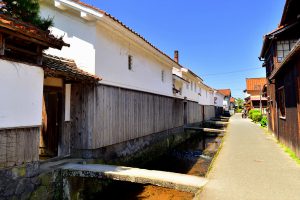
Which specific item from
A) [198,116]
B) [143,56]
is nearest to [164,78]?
[143,56]

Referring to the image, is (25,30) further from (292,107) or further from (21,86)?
(292,107)

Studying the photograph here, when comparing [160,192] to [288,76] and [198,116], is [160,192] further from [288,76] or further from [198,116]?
[198,116]

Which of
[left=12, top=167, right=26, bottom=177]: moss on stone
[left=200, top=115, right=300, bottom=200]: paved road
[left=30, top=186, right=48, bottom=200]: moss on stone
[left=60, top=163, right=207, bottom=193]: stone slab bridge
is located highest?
[left=12, top=167, right=26, bottom=177]: moss on stone

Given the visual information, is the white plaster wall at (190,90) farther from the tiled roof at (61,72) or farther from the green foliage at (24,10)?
the green foliage at (24,10)

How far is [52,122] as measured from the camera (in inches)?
372

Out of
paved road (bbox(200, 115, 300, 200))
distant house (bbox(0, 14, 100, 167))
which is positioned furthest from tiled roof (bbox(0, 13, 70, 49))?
paved road (bbox(200, 115, 300, 200))

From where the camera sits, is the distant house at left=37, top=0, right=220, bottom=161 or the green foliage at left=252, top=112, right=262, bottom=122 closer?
the distant house at left=37, top=0, right=220, bottom=161

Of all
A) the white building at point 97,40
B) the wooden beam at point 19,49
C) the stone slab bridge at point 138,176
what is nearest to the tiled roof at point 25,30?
the wooden beam at point 19,49

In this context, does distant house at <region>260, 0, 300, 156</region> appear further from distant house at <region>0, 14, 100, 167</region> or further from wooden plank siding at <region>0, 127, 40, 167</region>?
wooden plank siding at <region>0, 127, 40, 167</region>

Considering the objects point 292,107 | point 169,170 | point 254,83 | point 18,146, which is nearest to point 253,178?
point 292,107

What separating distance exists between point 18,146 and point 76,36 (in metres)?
5.10

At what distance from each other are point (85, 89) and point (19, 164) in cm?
371

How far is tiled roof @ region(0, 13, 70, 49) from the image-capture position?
5269mm

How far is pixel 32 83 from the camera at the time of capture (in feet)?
20.8
